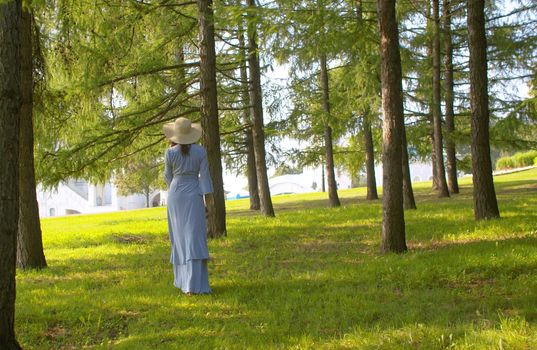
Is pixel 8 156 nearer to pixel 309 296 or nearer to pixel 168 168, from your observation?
pixel 168 168

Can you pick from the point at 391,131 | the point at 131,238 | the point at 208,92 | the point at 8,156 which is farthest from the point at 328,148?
the point at 8,156

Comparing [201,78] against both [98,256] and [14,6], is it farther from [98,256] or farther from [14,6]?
[14,6]

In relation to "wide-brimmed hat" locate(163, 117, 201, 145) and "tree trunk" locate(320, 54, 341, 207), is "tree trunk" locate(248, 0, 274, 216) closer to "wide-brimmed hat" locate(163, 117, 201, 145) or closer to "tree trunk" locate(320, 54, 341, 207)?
"tree trunk" locate(320, 54, 341, 207)

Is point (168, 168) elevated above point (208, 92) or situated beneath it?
situated beneath

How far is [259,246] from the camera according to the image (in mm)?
10555

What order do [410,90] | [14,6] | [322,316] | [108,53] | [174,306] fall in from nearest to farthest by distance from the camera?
[14,6], [322,316], [174,306], [108,53], [410,90]

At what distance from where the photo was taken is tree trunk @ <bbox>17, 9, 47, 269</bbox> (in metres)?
8.36

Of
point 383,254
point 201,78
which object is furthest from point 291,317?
point 201,78

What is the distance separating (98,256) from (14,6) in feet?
22.9

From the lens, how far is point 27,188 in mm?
8773

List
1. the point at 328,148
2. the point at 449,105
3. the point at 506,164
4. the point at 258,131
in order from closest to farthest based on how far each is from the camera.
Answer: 1. the point at 258,131
2. the point at 328,148
3. the point at 449,105
4. the point at 506,164

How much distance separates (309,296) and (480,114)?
652 centimetres

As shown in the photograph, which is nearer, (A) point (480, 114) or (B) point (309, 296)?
(B) point (309, 296)

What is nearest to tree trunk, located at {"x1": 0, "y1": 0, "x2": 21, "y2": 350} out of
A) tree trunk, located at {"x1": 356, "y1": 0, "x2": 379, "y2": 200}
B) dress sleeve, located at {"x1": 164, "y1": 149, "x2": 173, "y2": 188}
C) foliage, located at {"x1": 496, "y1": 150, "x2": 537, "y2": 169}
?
dress sleeve, located at {"x1": 164, "y1": 149, "x2": 173, "y2": 188}
